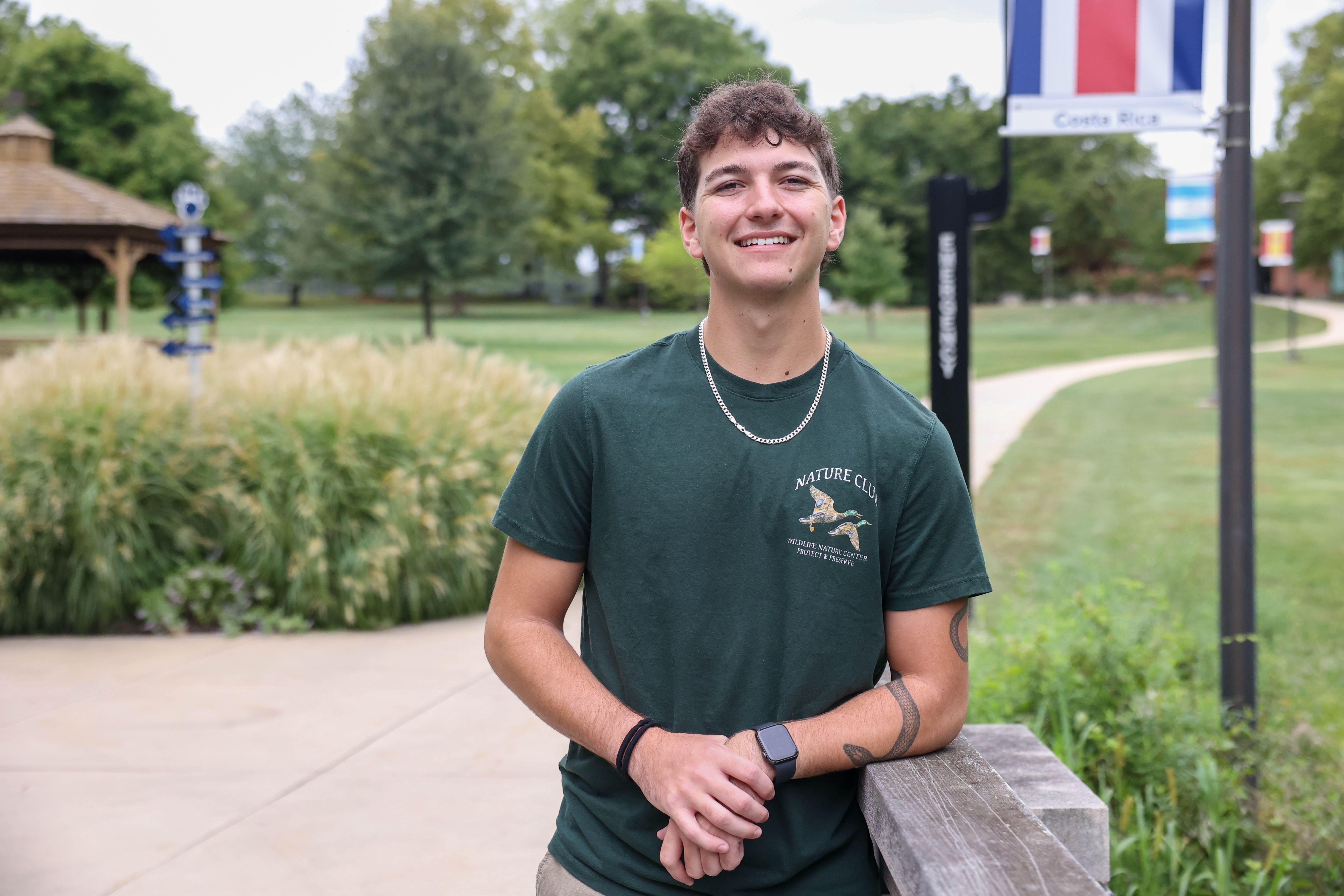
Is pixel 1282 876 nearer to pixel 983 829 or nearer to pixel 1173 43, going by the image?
pixel 983 829

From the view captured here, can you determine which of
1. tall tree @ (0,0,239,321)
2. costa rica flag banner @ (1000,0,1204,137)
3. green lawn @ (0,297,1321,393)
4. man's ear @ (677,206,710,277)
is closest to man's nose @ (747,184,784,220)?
man's ear @ (677,206,710,277)

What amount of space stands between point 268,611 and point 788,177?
17.5 feet

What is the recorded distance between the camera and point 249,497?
6.28 metres

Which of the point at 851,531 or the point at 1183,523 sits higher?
the point at 851,531

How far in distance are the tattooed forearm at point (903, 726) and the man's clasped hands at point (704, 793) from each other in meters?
0.18

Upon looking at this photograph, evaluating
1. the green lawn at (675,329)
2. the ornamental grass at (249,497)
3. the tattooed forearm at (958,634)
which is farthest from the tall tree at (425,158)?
the tattooed forearm at (958,634)

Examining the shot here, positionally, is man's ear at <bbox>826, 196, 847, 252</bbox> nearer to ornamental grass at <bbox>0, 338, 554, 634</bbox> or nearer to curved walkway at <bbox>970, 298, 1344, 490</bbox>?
ornamental grass at <bbox>0, 338, 554, 634</bbox>

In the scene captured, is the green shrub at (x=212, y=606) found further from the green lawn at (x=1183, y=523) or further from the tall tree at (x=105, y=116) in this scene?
the tall tree at (x=105, y=116)

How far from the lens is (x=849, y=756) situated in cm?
170

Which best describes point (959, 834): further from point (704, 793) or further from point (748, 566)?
point (748, 566)

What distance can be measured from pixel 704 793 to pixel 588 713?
24 cm

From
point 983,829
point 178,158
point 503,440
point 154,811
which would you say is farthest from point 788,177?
point 178,158

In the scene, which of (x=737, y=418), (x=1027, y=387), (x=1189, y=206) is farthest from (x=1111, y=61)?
(x=1027, y=387)

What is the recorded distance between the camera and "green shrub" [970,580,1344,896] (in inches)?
126
